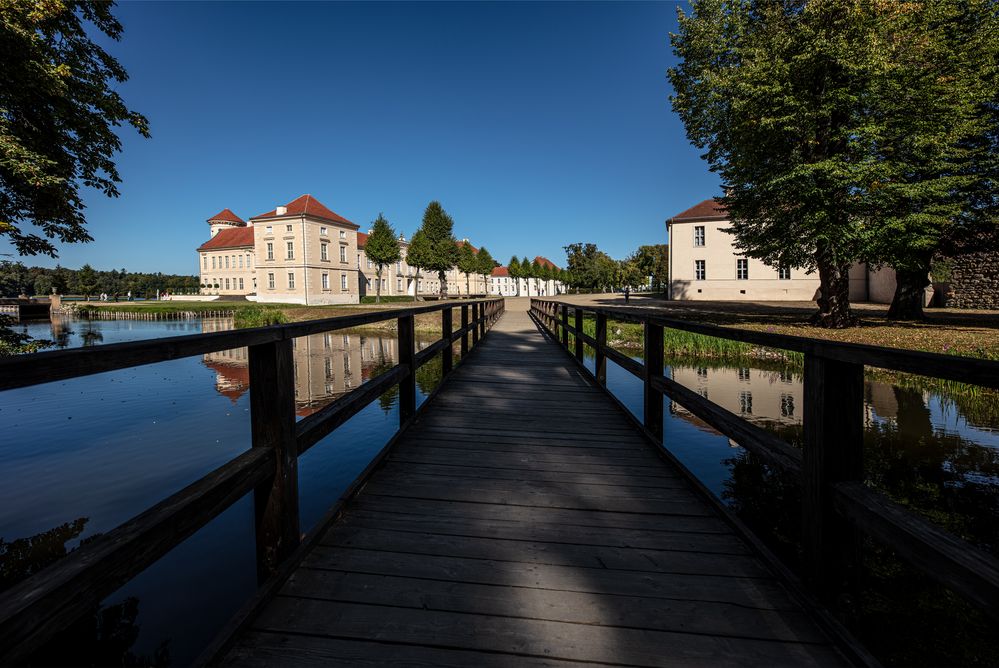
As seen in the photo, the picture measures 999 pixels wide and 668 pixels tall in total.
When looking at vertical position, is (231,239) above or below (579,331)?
above

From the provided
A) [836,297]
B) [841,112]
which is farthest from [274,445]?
[836,297]

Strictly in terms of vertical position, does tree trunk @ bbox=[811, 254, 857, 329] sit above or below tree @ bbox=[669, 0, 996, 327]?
below

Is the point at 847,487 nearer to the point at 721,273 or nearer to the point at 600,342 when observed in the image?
the point at 600,342

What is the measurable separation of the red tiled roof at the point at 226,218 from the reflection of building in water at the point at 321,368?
56105mm

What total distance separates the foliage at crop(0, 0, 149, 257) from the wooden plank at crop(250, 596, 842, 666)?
970 centimetres

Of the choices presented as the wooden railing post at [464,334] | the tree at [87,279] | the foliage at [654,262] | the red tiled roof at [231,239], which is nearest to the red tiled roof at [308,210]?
the red tiled roof at [231,239]

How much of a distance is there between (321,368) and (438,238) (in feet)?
131

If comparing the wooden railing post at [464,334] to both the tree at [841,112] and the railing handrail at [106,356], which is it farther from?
the tree at [841,112]

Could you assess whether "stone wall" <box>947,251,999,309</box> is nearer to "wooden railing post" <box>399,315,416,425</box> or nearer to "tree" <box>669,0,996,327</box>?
"tree" <box>669,0,996,327</box>

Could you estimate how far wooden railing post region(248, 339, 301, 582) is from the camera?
208 centimetres

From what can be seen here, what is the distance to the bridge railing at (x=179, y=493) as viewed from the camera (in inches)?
41.8

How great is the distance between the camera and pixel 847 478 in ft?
5.92

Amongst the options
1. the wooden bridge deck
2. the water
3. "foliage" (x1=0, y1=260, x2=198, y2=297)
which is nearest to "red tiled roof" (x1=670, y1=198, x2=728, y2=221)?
the water

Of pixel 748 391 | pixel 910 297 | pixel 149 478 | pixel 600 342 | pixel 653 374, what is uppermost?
pixel 910 297
